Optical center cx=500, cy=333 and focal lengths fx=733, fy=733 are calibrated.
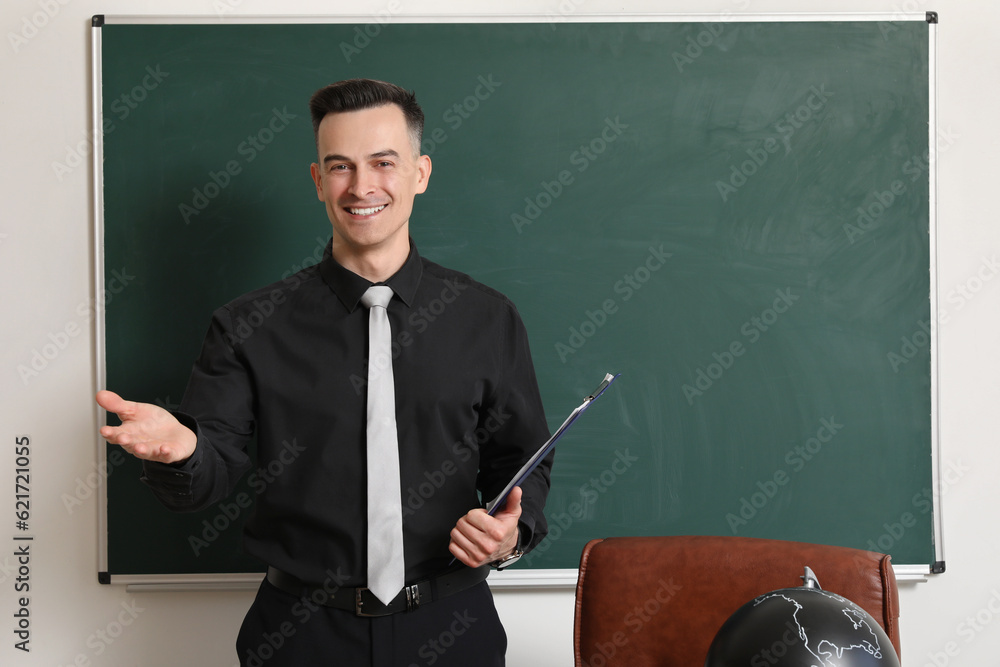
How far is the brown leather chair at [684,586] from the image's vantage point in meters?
1.44

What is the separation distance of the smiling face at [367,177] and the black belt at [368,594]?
0.66 meters

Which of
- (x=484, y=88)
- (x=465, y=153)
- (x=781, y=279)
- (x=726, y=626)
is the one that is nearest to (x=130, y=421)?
(x=726, y=626)

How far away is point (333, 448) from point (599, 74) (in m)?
1.29

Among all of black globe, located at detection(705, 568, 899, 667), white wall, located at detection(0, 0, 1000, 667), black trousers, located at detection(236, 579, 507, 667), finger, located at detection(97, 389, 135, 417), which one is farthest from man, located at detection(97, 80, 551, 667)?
white wall, located at detection(0, 0, 1000, 667)

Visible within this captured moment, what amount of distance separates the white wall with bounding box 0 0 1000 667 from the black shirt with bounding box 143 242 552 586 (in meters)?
0.75

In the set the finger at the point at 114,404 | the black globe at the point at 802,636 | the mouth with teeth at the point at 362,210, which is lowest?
the black globe at the point at 802,636

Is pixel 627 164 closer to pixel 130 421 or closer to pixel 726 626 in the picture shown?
pixel 726 626

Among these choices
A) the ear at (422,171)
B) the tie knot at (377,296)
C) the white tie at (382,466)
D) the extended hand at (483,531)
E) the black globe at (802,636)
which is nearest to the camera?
the black globe at (802,636)

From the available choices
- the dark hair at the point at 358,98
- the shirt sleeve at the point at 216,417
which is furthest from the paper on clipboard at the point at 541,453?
the dark hair at the point at 358,98

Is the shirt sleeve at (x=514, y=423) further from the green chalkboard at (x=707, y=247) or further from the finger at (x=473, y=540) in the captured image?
the green chalkboard at (x=707, y=247)

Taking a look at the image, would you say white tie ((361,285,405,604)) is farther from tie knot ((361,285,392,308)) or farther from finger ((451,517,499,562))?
finger ((451,517,499,562))

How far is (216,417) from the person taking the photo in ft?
4.76

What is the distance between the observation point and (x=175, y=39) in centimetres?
205

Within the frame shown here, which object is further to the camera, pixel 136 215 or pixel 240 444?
pixel 136 215
